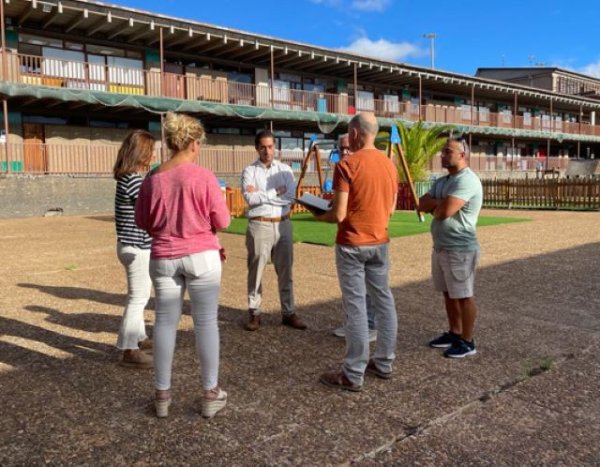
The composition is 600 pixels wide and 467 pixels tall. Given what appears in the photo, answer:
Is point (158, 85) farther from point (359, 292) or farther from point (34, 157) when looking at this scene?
point (359, 292)

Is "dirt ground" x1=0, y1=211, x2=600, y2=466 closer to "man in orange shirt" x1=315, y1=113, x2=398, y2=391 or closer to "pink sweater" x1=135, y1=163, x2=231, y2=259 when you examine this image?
"man in orange shirt" x1=315, y1=113, x2=398, y2=391

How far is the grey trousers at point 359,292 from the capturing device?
334 centimetres

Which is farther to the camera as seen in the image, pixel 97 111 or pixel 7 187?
pixel 97 111

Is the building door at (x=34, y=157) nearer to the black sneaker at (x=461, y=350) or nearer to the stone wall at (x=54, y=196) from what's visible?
the stone wall at (x=54, y=196)

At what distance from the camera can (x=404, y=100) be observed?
32.2 m

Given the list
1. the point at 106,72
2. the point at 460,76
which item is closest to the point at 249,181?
A: the point at 106,72

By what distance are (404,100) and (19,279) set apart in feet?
92.5

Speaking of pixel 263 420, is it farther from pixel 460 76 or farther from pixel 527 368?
pixel 460 76

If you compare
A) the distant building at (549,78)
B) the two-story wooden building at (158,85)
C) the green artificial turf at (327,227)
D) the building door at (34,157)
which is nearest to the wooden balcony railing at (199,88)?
the two-story wooden building at (158,85)

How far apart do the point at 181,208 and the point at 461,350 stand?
234 cm

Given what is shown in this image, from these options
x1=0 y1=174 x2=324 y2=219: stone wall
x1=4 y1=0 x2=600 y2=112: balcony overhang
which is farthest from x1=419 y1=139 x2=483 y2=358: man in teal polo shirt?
x1=4 y1=0 x2=600 y2=112: balcony overhang

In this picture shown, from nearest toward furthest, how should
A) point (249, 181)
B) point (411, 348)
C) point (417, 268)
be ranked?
point (411, 348)
point (249, 181)
point (417, 268)

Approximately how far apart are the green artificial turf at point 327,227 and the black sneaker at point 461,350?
6.37 meters

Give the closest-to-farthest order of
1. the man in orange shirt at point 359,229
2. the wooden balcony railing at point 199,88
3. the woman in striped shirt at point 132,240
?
1. the man in orange shirt at point 359,229
2. the woman in striped shirt at point 132,240
3. the wooden balcony railing at point 199,88
